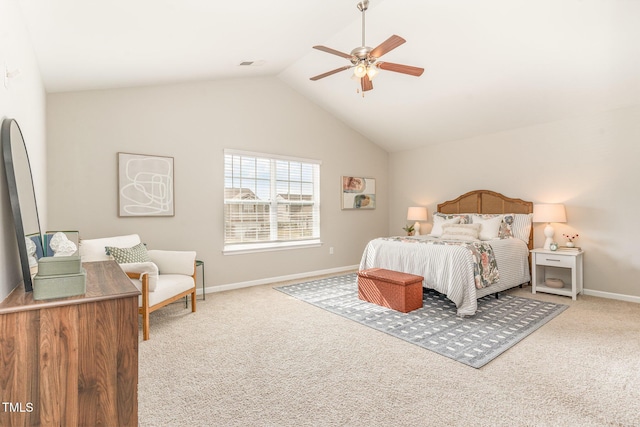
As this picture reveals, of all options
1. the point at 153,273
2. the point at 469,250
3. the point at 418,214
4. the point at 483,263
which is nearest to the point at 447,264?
the point at 469,250

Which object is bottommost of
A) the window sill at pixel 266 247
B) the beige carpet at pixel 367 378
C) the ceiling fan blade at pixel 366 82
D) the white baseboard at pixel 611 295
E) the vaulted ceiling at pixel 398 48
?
the beige carpet at pixel 367 378

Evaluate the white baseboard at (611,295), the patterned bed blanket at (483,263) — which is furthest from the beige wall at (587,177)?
the patterned bed blanket at (483,263)

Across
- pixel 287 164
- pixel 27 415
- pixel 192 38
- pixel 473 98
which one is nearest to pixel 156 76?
pixel 192 38

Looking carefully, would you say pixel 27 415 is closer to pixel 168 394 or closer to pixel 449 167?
pixel 168 394

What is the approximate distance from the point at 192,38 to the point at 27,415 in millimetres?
2943

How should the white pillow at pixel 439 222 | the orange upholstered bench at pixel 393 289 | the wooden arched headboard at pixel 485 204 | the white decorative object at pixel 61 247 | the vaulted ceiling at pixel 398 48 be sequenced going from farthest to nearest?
the white pillow at pixel 439 222
the wooden arched headboard at pixel 485 204
the orange upholstered bench at pixel 393 289
the vaulted ceiling at pixel 398 48
the white decorative object at pixel 61 247

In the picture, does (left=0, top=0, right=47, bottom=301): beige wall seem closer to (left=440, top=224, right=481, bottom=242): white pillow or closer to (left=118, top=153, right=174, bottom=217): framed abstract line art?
(left=118, top=153, right=174, bottom=217): framed abstract line art

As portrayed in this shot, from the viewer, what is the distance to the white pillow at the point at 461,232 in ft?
15.5

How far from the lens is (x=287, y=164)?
5.48 meters

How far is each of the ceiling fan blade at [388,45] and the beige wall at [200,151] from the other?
2573mm

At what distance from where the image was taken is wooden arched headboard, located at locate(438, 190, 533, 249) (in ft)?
16.5

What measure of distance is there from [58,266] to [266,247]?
3.82 metres

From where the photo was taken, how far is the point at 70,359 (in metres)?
1.28

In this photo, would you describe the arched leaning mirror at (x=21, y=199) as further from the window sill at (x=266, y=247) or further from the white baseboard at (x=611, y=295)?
the white baseboard at (x=611, y=295)
